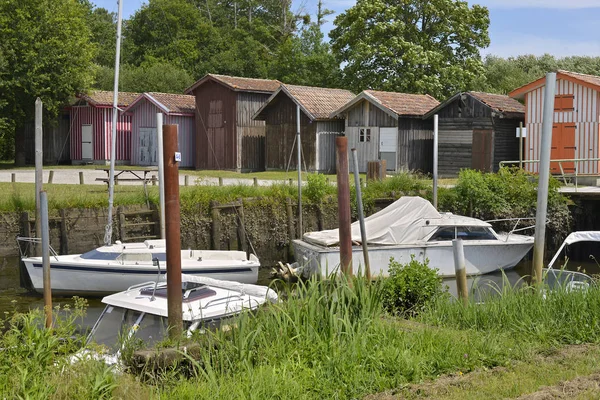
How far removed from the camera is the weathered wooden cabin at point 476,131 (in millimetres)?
36750

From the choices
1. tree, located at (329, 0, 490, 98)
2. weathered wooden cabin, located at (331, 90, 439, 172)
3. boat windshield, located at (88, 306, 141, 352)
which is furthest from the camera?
tree, located at (329, 0, 490, 98)

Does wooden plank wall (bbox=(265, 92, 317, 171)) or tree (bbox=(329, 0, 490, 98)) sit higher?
tree (bbox=(329, 0, 490, 98))

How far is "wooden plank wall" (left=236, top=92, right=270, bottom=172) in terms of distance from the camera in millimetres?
44344

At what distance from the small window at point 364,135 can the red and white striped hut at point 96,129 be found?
1526 cm

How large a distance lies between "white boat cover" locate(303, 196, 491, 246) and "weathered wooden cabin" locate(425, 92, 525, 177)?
12907 mm

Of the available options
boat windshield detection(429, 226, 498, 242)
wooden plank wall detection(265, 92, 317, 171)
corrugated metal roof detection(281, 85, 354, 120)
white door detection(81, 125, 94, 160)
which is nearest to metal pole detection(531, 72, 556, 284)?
boat windshield detection(429, 226, 498, 242)

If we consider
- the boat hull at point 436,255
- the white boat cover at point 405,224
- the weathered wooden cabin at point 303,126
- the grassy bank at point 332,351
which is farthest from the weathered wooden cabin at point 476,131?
the grassy bank at point 332,351

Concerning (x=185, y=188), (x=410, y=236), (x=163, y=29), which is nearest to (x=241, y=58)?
(x=163, y=29)

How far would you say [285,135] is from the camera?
4262 cm

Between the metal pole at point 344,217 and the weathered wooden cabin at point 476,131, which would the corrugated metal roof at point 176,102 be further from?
the metal pole at point 344,217

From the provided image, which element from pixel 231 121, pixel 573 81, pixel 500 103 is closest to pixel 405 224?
pixel 573 81

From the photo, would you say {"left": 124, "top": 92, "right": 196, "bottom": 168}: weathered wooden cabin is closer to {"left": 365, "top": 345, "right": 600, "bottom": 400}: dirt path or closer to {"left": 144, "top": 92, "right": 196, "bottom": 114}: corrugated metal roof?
{"left": 144, "top": 92, "right": 196, "bottom": 114}: corrugated metal roof

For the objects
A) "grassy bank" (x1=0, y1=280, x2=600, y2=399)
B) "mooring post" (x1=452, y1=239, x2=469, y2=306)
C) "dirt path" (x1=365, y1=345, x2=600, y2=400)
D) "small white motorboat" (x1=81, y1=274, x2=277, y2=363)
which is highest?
"mooring post" (x1=452, y1=239, x2=469, y2=306)

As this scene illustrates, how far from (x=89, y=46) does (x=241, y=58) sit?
26488 mm
